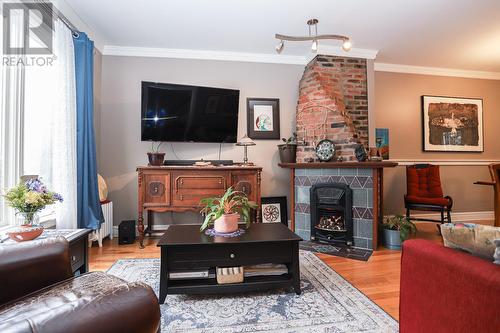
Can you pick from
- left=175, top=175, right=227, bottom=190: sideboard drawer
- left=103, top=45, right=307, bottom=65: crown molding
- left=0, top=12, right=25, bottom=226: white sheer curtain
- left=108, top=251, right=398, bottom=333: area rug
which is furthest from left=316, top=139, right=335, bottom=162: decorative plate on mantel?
left=0, top=12, right=25, bottom=226: white sheer curtain

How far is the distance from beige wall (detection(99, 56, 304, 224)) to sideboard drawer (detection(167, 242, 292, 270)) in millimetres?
1964

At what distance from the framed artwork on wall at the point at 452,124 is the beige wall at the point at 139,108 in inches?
92.4

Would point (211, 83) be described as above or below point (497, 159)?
above

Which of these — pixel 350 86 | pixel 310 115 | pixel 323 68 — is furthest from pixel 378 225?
pixel 323 68

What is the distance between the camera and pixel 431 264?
3.61 feet

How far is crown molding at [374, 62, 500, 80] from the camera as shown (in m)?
4.24

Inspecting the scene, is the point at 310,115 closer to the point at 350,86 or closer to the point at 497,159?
the point at 350,86

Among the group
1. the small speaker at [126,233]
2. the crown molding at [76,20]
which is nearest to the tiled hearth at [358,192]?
the small speaker at [126,233]

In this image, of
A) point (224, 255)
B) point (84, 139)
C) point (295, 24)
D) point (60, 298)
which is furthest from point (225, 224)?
point (295, 24)

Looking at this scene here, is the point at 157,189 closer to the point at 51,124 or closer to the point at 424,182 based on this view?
the point at 51,124

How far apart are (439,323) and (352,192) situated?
87.0 inches

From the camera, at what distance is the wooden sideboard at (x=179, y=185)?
3.09 meters

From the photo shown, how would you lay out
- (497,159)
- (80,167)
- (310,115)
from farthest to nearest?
(497,159) → (310,115) → (80,167)

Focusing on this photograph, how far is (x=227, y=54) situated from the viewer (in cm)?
377
